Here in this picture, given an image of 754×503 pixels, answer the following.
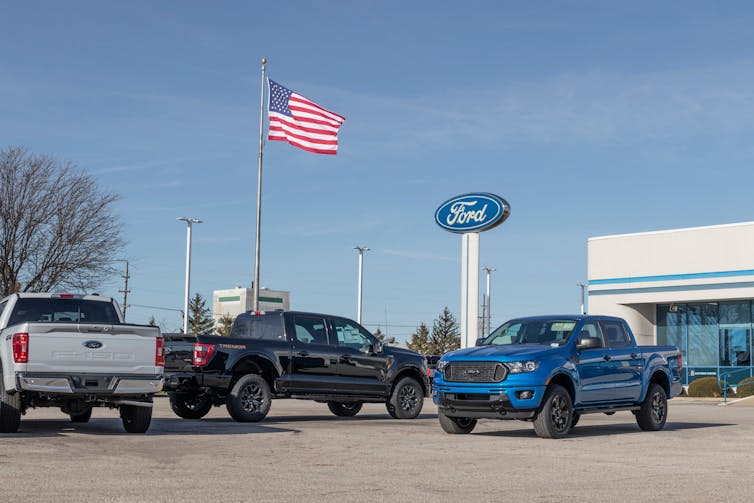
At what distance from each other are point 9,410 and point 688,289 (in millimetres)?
31812

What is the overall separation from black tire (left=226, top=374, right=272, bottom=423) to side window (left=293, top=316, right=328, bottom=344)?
116 centimetres

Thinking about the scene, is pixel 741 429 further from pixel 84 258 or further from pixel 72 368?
pixel 84 258

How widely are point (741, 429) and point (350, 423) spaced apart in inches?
269

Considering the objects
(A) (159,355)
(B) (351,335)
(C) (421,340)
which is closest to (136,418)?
(A) (159,355)

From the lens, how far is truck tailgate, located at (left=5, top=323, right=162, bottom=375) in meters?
13.6

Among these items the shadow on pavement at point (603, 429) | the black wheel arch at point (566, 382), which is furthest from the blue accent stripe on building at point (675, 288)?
the black wheel arch at point (566, 382)

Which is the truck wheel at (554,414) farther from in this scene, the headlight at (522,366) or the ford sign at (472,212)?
the ford sign at (472,212)

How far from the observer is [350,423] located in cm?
1864

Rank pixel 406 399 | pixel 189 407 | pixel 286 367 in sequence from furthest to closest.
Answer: pixel 406 399, pixel 189 407, pixel 286 367

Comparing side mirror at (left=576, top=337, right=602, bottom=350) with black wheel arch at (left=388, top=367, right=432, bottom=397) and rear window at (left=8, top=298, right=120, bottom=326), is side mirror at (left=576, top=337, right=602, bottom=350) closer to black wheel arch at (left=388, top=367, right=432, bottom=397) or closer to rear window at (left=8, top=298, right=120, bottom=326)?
black wheel arch at (left=388, top=367, right=432, bottom=397)

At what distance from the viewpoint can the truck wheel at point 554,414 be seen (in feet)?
49.5

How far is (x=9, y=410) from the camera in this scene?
46.1ft

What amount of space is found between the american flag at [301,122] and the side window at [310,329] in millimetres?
14016

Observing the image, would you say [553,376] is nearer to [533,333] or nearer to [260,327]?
[533,333]
